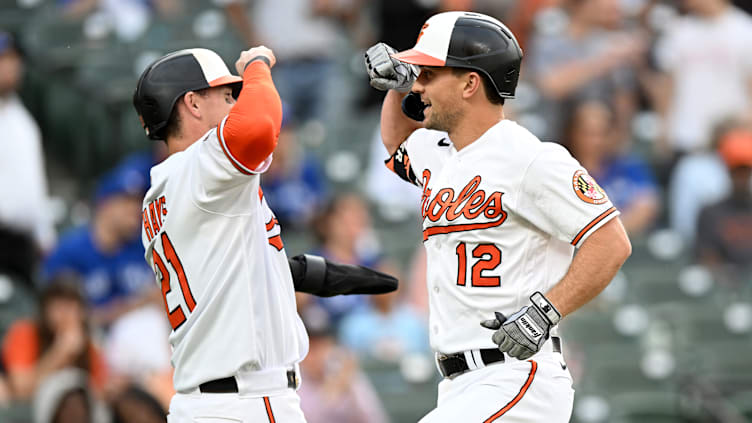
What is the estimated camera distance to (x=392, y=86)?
149 inches

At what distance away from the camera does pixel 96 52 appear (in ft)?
26.2

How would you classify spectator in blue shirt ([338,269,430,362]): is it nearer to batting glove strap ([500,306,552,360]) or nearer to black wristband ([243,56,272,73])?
black wristband ([243,56,272,73])

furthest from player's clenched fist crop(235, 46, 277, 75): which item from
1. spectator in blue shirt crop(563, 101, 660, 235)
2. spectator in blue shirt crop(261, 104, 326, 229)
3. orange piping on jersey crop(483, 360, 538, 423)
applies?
spectator in blue shirt crop(563, 101, 660, 235)

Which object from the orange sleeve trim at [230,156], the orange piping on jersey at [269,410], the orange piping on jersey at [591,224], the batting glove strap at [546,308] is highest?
the orange sleeve trim at [230,156]

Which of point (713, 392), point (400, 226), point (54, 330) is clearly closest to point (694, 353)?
point (713, 392)

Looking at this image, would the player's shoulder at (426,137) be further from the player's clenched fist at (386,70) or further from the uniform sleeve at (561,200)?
the uniform sleeve at (561,200)

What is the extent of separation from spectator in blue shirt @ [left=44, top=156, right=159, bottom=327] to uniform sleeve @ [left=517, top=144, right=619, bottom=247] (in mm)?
3622

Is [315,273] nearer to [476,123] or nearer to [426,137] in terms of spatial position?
[426,137]

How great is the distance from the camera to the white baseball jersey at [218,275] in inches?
138

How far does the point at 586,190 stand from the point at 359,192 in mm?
4802

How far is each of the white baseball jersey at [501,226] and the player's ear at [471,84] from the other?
13cm

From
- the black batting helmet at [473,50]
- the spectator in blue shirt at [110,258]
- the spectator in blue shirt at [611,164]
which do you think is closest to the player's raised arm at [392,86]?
the black batting helmet at [473,50]

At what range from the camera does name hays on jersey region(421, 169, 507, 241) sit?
3.54 metres

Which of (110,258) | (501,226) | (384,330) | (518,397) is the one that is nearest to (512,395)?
(518,397)
